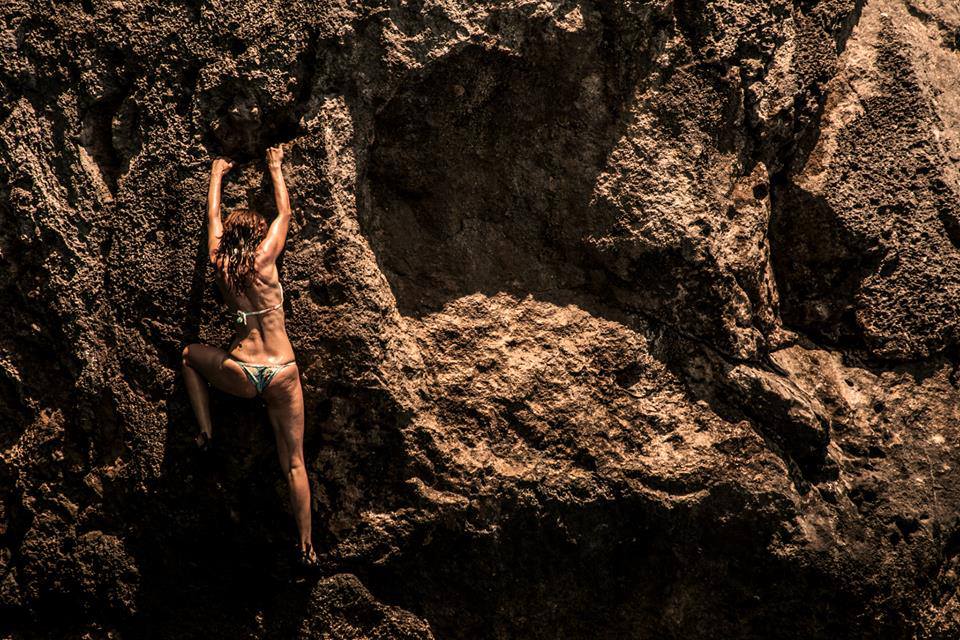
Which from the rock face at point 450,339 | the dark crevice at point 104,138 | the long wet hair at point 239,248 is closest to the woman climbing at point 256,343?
the long wet hair at point 239,248

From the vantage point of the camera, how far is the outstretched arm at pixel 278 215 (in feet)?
16.6

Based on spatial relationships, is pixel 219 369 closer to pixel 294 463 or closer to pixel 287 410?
pixel 287 410

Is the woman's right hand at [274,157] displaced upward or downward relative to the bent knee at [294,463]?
upward

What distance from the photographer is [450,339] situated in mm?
5500

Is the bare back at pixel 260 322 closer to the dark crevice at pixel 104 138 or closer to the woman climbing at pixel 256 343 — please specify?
the woman climbing at pixel 256 343

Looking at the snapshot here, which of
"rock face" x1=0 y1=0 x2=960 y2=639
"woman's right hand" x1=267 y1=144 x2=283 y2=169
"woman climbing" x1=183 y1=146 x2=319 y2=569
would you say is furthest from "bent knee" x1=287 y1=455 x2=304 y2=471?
"woman's right hand" x1=267 y1=144 x2=283 y2=169

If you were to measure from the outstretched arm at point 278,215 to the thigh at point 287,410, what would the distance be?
0.59m

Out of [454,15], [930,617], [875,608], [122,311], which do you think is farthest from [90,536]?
[930,617]

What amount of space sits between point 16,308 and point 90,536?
1.30 metres

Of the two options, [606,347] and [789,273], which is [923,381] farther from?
[606,347]

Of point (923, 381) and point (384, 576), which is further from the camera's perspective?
point (923, 381)

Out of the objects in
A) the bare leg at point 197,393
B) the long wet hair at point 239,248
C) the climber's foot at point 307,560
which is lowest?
the climber's foot at point 307,560

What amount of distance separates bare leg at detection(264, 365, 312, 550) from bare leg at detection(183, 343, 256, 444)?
0.47ft

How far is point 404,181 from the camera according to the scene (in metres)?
5.50
